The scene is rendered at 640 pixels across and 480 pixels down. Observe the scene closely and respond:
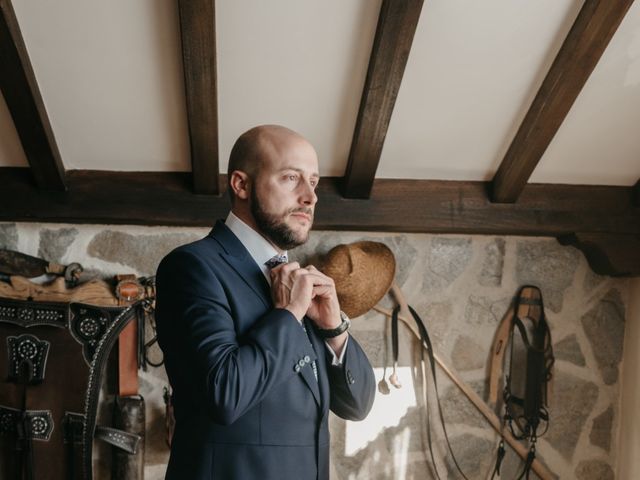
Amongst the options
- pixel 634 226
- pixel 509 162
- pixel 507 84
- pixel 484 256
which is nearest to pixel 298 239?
pixel 507 84

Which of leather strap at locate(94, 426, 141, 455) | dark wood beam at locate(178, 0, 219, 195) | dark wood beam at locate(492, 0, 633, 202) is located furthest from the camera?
leather strap at locate(94, 426, 141, 455)

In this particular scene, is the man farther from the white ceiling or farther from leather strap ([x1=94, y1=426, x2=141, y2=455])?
leather strap ([x1=94, y1=426, x2=141, y2=455])

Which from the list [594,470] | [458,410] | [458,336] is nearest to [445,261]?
[458,336]

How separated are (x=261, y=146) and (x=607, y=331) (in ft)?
8.99

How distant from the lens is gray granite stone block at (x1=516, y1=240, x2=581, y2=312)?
3703 mm

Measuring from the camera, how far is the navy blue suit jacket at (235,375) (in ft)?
4.38

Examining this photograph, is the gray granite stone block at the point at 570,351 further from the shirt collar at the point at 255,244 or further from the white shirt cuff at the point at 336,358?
the shirt collar at the point at 255,244

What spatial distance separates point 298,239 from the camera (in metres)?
1.59

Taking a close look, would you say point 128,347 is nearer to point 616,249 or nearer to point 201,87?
point 201,87

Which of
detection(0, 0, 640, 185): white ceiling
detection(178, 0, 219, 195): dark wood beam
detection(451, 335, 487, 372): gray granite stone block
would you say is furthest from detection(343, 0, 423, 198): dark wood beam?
detection(451, 335, 487, 372): gray granite stone block

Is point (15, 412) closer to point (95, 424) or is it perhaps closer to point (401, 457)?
point (95, 424)

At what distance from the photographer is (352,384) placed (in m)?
1.65

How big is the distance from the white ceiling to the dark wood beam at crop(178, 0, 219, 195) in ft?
0.38

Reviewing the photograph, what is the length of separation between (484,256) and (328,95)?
1.25 meters
